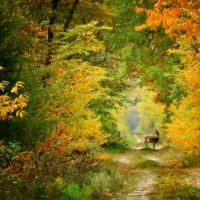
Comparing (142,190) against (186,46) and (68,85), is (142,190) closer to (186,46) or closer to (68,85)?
(68,85)

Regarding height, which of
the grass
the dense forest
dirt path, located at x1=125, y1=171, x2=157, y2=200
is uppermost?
the dense forest

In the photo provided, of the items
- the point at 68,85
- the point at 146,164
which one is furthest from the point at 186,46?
the point at 146,164

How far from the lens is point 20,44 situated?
367 inches

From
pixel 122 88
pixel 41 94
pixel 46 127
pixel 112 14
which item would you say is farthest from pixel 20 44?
pixel 122 88

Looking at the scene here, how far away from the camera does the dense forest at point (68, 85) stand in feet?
28.0

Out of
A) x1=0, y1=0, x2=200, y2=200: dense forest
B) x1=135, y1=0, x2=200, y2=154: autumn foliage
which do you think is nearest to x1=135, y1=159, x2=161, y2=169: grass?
x1=135, y1=0, x2=200, y2=154: autumn foliage

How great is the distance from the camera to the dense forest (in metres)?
8.52

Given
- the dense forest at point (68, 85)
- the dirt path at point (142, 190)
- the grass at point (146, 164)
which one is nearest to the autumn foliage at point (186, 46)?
the dense forest at point (68, 85)

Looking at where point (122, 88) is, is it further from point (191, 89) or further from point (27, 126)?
point (27, 126)

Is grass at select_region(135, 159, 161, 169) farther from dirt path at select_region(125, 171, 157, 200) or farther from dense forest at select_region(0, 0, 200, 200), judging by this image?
dirt path at select_region(125, 171, 157, 200)

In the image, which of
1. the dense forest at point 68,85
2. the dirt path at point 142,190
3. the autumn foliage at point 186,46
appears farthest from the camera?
the dirt path at point 142,190

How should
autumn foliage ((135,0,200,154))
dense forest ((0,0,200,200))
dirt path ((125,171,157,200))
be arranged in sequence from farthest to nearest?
dirt path ((125,171,157,200)) → dense forest ((0,0,200,200)) → autumn foliage ((135,0,200,154))

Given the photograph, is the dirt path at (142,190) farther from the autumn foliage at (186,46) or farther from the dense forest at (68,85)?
the autumn foliage at (186,46)

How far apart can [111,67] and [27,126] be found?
15.2m
